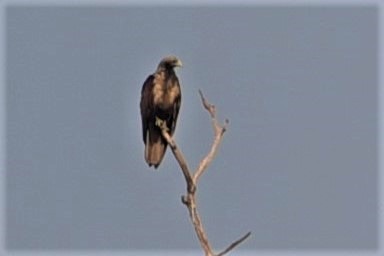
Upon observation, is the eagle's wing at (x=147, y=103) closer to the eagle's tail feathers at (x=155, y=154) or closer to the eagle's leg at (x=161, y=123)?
the eagle's leg at (x=161, y=123)

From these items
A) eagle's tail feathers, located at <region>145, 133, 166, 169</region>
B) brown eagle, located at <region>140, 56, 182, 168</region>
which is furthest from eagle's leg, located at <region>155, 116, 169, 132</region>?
eagle's tail feathers, located at <region>145, 133, 166, 169</region>

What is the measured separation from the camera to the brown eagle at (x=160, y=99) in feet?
27.2

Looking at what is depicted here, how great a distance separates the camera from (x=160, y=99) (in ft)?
27.3

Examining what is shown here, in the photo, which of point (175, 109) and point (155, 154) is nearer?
point (155, 154)

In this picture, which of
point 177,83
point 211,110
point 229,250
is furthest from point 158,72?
point 229,250

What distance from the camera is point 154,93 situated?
8328 millimetres

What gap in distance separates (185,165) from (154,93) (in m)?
1.70

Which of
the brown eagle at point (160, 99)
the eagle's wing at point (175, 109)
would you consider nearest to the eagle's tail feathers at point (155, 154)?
the brown eagle at point (160, 99)

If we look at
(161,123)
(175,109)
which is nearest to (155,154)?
(161,123)

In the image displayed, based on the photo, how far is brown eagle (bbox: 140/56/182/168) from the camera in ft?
27.2

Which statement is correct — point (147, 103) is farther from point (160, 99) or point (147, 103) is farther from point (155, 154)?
point (155, 154)

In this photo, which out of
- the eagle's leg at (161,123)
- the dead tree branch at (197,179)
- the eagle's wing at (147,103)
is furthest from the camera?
the eagle's wing at (147,103)

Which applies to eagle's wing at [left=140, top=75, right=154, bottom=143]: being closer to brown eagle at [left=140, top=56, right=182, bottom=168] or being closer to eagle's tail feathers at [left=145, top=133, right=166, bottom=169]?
brown eagle at [left=140, top=56, right=182, bottom=168]

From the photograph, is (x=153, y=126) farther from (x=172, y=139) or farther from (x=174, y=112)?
(x=172, y=139)
